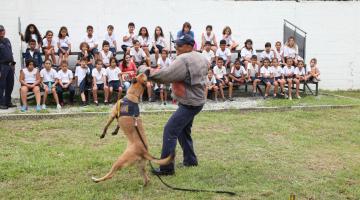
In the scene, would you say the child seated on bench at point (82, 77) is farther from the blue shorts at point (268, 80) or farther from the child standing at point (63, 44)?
the blue shorts at point (268, 80)

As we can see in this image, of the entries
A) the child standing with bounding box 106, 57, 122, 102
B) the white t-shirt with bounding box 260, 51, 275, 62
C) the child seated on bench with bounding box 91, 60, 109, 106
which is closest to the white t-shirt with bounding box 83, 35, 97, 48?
the child seated on bench with bounding box 91, 60, 109, 106

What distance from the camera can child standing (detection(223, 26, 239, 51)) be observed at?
13.7 metres

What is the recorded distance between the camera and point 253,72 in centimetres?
1341

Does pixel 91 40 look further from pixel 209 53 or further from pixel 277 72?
pixel 277 72

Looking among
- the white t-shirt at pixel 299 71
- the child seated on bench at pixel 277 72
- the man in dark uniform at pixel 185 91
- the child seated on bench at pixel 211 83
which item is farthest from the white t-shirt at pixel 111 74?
the man in dark uniform at pixel 185 91

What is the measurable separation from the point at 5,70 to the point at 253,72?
639cm

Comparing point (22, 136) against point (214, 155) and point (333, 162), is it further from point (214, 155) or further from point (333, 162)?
point (333, 162)

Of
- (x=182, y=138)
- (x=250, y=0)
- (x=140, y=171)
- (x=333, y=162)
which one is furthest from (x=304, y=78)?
(x=140, y=171)

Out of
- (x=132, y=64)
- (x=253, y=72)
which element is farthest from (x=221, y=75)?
(x=132, y=64)

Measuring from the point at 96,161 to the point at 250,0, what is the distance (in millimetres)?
9350

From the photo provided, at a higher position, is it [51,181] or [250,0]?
[250,0]

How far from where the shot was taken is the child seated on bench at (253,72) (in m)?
13.2

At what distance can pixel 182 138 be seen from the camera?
A: 6652 millimetres

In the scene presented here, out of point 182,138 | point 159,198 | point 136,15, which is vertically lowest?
point 159,198
